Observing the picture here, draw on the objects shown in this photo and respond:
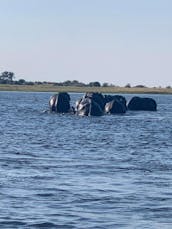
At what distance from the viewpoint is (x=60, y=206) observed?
2989 cm

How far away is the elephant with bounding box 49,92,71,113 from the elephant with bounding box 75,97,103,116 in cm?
215

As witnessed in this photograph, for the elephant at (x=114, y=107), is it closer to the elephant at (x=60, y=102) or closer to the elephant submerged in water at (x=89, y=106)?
the elephant submerged in water at (x=89, y=106)

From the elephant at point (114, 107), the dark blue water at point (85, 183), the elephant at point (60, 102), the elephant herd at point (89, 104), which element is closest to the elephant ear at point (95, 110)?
the elephant herd at point (89, 104)

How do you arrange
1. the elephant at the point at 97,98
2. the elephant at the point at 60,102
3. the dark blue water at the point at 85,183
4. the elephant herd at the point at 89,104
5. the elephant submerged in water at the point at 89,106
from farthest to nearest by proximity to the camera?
the elephant at the point at 60,102
the elephant at the point at 97,98
the elephant herd at the point at 89,104
the elephant submerged in water at the point at 89,106
the dark blue water at the point at 85,183

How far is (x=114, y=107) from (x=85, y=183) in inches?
3173

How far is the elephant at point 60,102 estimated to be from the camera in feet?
360

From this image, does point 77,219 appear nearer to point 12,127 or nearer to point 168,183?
point 168,183

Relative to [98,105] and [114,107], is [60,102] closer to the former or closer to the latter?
[98,105]

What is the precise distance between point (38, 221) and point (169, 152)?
85.3 ft

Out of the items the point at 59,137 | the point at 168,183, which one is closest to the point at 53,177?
the point at 168,183

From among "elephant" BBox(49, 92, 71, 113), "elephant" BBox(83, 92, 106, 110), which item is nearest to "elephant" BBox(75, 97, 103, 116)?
"elephant" BBox(83, 92, 106, 110)

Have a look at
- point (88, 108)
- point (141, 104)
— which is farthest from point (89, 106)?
point (141, 104)

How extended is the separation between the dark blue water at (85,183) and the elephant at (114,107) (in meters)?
51.0

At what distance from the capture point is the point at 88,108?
351 ft
